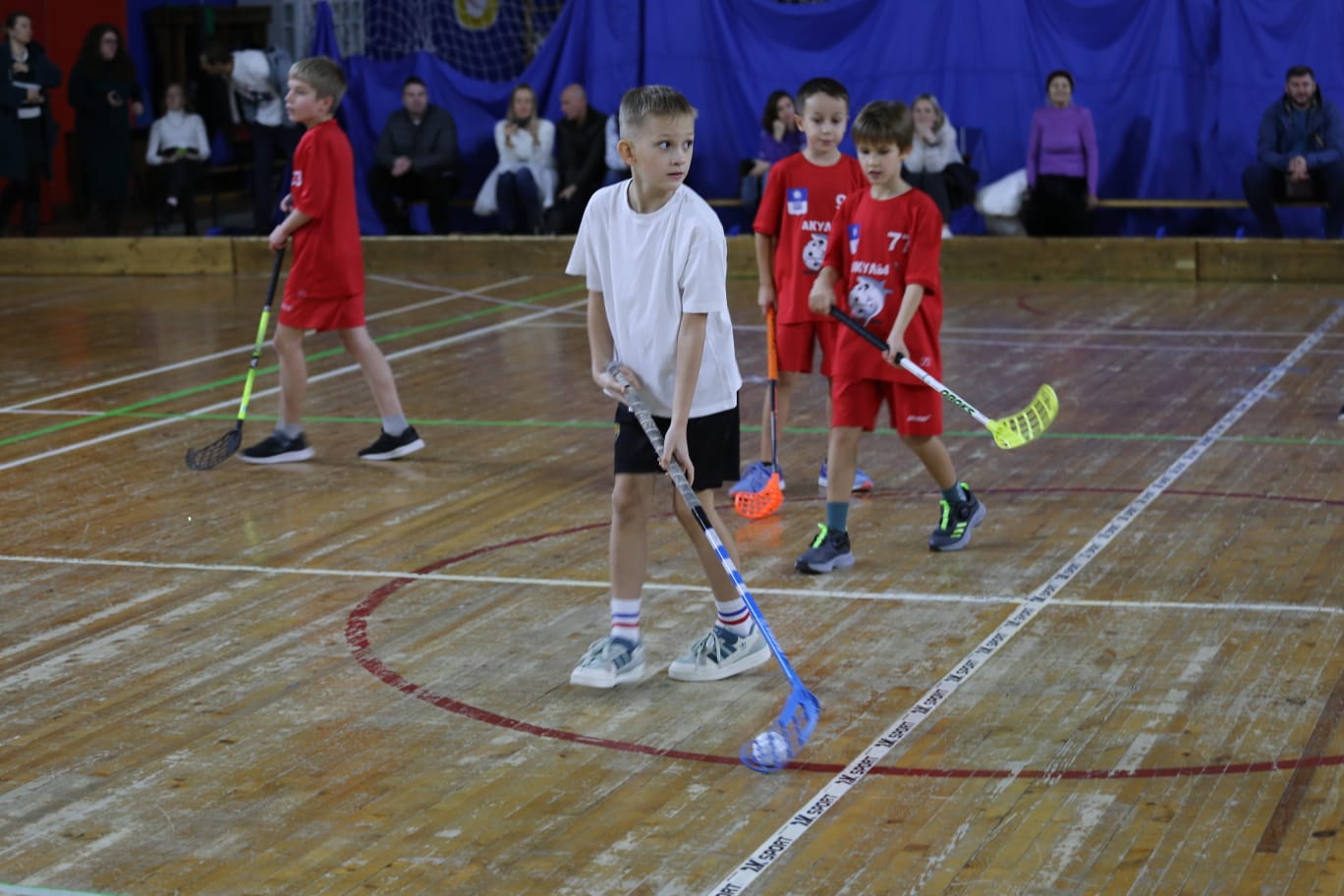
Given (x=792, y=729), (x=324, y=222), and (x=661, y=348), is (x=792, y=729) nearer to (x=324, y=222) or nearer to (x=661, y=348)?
(x=661, y=348)

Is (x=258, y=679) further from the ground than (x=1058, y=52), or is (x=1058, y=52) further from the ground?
(x=1058, y=52)

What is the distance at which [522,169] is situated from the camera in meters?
14.6

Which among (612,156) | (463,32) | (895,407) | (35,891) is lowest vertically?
(35,891)

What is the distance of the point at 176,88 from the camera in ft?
51.0

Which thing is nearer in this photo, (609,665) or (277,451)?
(609,665)

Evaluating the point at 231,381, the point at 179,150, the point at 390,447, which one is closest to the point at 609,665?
the point at 390,447

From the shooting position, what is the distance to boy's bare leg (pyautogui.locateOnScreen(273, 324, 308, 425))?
790 centimetres

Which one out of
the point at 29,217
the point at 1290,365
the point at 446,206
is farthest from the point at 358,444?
the point at 29,217

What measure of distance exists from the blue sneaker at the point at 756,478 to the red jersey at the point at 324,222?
1862mm

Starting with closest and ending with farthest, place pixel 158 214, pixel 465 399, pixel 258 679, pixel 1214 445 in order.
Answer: pixel 258 679
pixel 1214 445
pixel 465 399
pixel 158 214

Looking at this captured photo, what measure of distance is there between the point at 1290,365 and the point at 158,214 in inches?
395

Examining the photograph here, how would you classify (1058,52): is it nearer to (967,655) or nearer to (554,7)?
(554,7)

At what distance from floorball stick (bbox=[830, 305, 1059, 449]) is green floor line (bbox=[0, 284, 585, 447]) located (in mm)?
3798

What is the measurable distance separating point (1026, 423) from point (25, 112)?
10592mm
